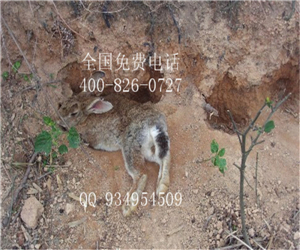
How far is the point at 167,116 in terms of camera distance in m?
3.89

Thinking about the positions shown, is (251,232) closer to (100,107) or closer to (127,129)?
(127,129)

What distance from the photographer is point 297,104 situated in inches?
173

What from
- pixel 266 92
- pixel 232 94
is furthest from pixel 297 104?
pixel 232 94

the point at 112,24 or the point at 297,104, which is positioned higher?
the point at 112,24

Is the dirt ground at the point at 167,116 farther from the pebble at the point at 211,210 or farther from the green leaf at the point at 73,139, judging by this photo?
the green leaf at the point at 73,139

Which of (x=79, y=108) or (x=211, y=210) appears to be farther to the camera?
(x=79, y=108)

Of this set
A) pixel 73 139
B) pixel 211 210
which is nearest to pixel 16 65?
pixel 73 139

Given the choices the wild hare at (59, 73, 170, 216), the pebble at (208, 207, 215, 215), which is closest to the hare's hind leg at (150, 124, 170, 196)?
the wild hare at (59, 73, 170, 216)

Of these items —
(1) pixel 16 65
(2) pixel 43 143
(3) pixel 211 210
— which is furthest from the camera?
(1) pixel 16 65

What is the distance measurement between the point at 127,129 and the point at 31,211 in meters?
1.25

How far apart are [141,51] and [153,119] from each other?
30.4 inches

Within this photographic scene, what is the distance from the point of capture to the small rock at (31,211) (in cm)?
322

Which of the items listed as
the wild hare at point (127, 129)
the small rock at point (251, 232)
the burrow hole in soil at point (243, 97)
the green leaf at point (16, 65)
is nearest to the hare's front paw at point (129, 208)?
the wild hare at point (127, 129)

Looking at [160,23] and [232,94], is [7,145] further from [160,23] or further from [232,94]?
[232,94]
